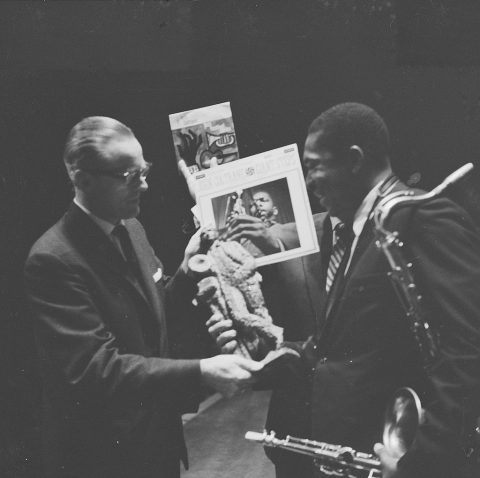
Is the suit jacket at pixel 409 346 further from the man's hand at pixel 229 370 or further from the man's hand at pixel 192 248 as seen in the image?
the man's hand at pixel 192 248

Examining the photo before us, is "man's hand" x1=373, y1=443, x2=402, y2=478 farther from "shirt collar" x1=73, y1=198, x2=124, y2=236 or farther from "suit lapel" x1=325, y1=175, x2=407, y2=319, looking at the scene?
"shirt collar" x1=73, y1=198, x2=124, y2=236

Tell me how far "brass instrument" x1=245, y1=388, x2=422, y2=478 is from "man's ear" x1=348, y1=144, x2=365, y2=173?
0.76 metres

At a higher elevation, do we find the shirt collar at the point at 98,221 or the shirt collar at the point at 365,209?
the shirt collar at the point at 98,221

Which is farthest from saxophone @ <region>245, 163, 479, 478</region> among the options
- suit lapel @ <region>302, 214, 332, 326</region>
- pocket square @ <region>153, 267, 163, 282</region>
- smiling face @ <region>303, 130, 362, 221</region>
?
pocket square @ <region>153, 267, 163, 282</region>

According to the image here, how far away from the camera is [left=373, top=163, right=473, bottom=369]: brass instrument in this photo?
6.63 ft

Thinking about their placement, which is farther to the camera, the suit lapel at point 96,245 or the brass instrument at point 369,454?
the suit lapel at point 96,245

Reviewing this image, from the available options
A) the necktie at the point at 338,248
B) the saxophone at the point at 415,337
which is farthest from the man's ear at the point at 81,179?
the saxophone at the point at 415,337

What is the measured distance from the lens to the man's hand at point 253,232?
2.35 meters

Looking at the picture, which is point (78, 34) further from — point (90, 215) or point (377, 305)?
point (377, 305)

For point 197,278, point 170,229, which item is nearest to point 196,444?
point 197,278

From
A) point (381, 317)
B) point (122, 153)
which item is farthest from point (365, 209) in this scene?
point (122, 153)

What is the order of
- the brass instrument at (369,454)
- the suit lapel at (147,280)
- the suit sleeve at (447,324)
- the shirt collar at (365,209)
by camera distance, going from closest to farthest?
the suit sleeve at (447,324), the brass instrument at (369,454), the shirt collar at (365,209), the suit lapel at (147,280)

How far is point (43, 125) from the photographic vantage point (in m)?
2.50

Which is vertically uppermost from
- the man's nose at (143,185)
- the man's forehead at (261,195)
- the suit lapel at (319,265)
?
the man's nose at (143,185)
